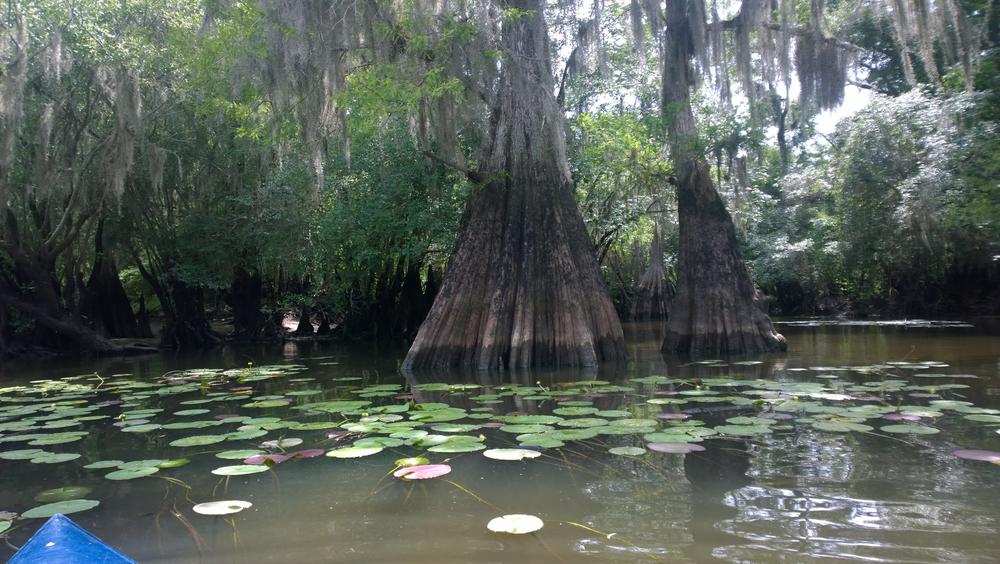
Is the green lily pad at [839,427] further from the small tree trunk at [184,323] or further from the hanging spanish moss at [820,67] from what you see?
the small tree trunk at [184,323]

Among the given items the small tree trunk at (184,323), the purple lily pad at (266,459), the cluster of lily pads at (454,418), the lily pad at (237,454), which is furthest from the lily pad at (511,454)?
the small tree trunk at (184,323)

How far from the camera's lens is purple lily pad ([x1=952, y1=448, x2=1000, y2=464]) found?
3443 millimetres

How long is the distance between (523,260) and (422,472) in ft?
22.2

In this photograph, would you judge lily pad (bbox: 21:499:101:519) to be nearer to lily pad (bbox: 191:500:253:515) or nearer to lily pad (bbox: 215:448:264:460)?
lily pad (bbox: 191:500:253:515)

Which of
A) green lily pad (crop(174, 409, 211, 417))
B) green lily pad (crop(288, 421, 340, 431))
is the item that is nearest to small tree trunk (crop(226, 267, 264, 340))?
green lily pad (crop(174, 409, 211, 417))

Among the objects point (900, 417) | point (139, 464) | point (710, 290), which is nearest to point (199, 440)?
point (139, 464)

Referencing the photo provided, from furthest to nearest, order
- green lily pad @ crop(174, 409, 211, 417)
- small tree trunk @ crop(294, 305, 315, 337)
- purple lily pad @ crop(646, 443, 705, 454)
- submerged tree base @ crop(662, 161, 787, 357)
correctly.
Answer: small tree trunk @ crop(294, 305, 315, 337), submerged tree base @ crop(662, 161, 787, 357), green lily pad @ crop(174, 409, 211, 417), purple lily pad @ crop(646, 443, 705, 454)

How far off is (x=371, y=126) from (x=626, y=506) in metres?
8.19

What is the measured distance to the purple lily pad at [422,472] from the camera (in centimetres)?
332

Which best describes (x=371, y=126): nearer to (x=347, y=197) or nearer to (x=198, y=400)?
(x=198, y=400)

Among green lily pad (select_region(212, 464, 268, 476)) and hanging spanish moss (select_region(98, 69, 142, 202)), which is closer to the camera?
green lily pad (select_region(212, 464, 268, 476))

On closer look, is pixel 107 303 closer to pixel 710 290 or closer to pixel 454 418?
pixel 710 290

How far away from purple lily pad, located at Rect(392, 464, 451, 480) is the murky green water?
2.9 inches

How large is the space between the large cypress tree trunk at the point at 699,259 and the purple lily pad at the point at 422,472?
27.4 feet
